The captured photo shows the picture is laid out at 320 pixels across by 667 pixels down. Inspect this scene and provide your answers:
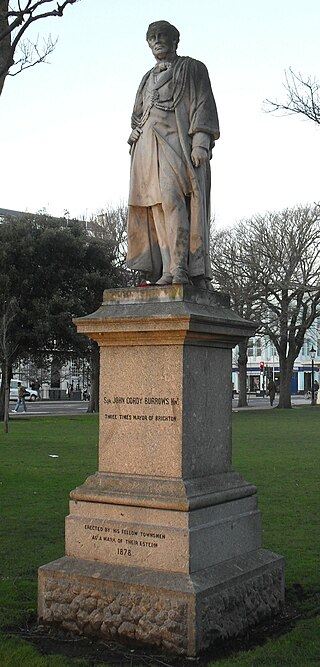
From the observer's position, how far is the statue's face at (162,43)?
A: 22.7ft

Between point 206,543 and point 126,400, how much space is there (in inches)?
48.0

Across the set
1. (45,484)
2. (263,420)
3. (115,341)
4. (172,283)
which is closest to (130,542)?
(115,341)

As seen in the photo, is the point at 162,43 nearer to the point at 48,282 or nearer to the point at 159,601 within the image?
the point at 159,601

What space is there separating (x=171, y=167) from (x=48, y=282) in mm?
27958

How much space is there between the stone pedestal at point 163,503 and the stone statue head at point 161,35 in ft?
6.63

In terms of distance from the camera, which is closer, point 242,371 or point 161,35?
point 161,35

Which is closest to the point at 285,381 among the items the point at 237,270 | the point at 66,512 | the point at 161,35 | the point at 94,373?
the point at 237,270

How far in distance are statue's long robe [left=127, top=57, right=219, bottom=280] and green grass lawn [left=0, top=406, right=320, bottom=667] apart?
285cm

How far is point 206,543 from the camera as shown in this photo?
6.18m

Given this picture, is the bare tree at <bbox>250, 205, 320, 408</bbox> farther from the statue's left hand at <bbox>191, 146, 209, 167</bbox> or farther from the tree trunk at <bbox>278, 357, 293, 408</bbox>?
the statue's left hand at <bbox>191, 146, 209, 167</bbox>

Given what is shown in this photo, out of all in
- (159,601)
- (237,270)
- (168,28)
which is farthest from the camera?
(237,270)

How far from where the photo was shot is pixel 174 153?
6.71 m

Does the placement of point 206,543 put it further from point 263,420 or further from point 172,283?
point 263,420

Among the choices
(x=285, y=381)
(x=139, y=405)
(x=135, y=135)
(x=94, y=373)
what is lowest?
(x=139, y=405)
